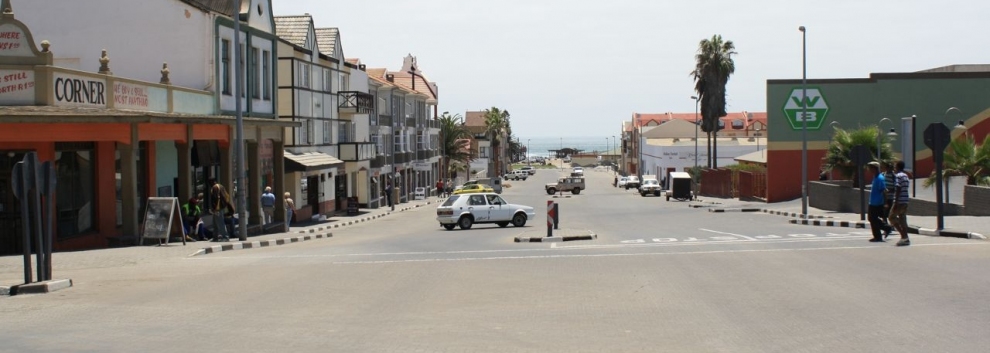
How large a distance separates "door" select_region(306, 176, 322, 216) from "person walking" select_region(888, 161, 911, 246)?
3251 cm

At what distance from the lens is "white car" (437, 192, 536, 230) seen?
3538cm

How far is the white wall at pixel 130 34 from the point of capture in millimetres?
28047

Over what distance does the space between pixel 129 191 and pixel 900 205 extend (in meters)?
17.2

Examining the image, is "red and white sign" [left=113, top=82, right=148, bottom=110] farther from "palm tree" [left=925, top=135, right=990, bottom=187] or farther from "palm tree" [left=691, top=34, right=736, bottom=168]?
"palm tree" [left=691, top=34, right=736, bottom=168]

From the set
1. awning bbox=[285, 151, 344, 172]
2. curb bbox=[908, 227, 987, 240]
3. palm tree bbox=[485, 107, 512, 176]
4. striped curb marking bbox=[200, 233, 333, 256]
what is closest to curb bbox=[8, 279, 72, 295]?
striped curb marking bbox=[200, 233, 333, 256]

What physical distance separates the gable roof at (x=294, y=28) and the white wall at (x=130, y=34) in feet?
48.3

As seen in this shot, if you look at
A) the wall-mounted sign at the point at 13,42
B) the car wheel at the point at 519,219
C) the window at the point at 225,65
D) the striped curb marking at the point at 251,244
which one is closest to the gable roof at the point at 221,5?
the window at the point at 225,65

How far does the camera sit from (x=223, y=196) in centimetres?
2617

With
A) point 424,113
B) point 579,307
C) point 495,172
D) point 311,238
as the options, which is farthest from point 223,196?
point 495,172

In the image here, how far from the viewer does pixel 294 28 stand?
4778cm

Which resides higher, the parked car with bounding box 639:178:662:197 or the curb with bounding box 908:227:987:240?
the curb with bounding box 908:227:987:240

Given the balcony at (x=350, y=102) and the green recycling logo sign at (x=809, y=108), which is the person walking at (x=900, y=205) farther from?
the balcony at (x=350, y=102)

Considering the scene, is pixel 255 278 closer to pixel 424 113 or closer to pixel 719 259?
pixel 719 259

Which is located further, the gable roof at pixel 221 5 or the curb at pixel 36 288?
the gable roof at pixel 221 5
